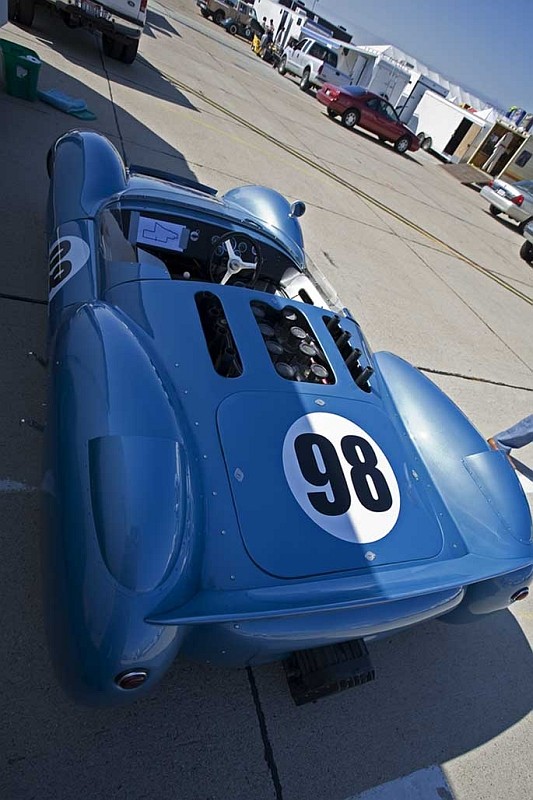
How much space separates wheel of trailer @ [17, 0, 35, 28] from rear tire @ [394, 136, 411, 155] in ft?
41.1

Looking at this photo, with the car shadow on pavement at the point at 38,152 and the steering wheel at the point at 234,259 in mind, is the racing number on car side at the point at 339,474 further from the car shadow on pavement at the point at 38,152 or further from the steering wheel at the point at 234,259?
the car shadow on pavement at the point at 38,152

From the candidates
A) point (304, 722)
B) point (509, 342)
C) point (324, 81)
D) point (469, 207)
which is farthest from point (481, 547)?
point (324, 81)

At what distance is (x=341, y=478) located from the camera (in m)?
1.95

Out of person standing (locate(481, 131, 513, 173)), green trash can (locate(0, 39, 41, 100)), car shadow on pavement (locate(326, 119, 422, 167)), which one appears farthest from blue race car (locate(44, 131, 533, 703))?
person standing (locate(481, 131, 513, 173))

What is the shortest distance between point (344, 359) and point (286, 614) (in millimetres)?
1484

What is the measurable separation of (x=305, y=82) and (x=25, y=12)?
12.9 m

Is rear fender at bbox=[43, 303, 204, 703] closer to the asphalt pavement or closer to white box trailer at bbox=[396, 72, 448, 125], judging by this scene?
the asphalt pavement

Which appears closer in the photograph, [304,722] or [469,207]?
[304,722]

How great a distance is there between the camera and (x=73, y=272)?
2.49 m

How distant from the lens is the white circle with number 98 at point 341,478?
1.83 meters

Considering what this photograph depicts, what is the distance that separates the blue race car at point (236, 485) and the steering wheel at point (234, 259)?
17mm

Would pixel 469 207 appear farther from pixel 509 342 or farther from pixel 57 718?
pixel 57 718

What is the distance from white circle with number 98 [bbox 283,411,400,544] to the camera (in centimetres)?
183

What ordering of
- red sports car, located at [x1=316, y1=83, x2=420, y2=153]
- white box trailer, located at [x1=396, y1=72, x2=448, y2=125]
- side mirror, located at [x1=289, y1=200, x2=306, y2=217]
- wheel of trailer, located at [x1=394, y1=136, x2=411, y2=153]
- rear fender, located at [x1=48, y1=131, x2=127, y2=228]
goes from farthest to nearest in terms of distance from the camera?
white box trailer, located at [x1=396, y1=72, x2=448, y2=125], wheel of trailer, located at [x1=394, y1=136, x2=411, y2=153], red sports car, located at [x1=316, y1=83, x2=420, y2=153], side mirror, located at [x1=289, y1=200, x2=306, y2=217], rear fender, located at [x1=48, y1=131, x2=127, y2=228]
